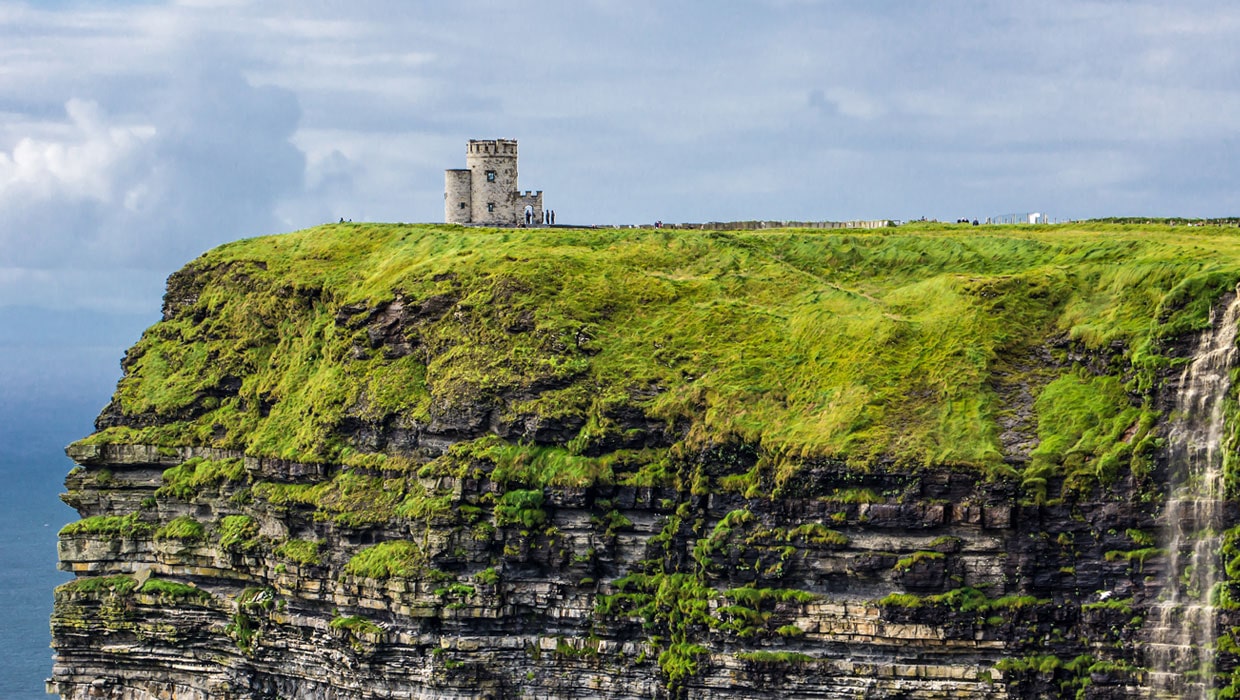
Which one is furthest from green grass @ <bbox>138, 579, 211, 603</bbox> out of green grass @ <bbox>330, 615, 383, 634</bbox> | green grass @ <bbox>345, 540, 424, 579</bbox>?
green grass @ <bbox>345, 540, 424, 579</bbox>

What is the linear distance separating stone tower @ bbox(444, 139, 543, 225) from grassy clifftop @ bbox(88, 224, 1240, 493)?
8.06 m

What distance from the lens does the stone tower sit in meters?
128

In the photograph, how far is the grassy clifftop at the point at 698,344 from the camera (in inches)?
3295

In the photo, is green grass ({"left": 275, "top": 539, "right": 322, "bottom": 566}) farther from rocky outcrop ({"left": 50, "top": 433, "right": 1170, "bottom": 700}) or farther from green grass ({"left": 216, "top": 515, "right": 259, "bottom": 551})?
green grass ({"left": 216, "top": 515, "right": 259, "bottom": 551})

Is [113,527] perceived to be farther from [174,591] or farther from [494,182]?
[494,182]

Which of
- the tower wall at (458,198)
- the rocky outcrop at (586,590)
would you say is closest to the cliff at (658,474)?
the rocky outcrop at (586,590)

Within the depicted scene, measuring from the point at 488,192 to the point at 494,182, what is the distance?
2.76ft

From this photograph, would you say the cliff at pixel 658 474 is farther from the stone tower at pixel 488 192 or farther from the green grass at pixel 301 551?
the stone tower at pixel 488 192

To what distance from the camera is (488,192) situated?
12812 cm

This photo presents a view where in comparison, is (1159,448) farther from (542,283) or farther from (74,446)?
(74,446)

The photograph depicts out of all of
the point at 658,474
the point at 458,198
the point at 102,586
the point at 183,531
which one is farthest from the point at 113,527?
the point at 658,474

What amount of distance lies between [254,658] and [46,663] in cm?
6007

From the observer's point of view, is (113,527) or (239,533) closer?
(239,533)

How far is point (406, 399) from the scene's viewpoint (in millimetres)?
101938
